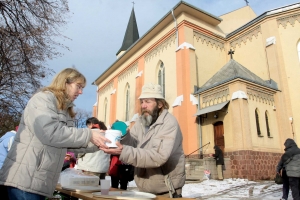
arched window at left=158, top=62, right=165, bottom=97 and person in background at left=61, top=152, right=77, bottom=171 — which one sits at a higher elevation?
arched window at left=158, top=62, right=165, bottom=97

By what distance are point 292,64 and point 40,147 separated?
48.8 ft

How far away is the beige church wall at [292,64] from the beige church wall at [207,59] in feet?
13.1

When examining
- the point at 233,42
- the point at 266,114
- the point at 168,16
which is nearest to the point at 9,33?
the point at 168,16

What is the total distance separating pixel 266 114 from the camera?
41.7 ft

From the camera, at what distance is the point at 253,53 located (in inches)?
606

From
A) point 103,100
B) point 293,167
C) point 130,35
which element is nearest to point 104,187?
point 293,167

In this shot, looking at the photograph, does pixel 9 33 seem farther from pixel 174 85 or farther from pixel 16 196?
pixel 174 85

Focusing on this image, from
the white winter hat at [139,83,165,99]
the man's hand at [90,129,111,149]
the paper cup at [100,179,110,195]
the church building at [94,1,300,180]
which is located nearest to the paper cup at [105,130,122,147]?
the man's hand at [90,129,111,149]

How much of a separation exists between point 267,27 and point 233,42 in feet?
9.20

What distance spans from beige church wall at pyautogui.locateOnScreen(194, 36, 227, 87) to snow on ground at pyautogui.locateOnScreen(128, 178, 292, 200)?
678 cm

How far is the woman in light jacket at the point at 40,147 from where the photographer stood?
5.60 feet

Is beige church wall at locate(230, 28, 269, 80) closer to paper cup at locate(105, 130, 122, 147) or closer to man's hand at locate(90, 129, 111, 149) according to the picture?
paper cup at locate(105, 130, 122, 147)

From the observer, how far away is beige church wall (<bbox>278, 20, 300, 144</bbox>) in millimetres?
12641

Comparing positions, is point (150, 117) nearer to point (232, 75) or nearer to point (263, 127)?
point (263, 127)
